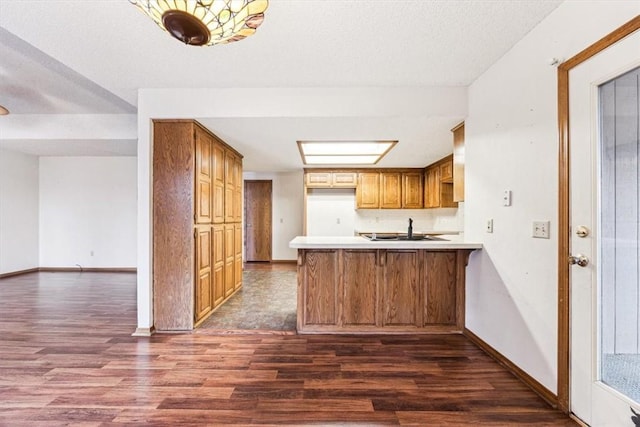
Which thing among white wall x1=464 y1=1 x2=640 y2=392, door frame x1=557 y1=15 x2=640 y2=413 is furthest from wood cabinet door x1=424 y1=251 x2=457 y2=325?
door frame x1=557 y1=15 x2=640 y2=413

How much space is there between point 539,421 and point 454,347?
952mm

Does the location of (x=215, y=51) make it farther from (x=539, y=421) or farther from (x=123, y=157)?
(x=123, y=157)

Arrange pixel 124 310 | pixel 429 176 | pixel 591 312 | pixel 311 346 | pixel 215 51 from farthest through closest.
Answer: pixel 429 176, pixel 124 310, pixel 311 346, pixel 215 51, pixel 591 312

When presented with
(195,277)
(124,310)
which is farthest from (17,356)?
(195,277)

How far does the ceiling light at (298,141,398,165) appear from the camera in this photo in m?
3.97

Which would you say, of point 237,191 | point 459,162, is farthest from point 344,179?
point 459,162

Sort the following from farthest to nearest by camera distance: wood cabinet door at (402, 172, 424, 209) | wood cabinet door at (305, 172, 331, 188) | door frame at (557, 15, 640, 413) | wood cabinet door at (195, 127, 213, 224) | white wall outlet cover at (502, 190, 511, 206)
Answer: wood cabinet door at (305, 172, 331, 188) < wood cabinet door at (402, 172, 424, 209) < wood cabinet door at (195, 127, 213, 224) < white wall outlet cover at (502, 190, 511, 206) < door frame at (557, 15, 640, 413)

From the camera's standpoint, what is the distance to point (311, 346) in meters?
2.62

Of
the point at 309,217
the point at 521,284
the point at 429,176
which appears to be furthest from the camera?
the point at 309,217

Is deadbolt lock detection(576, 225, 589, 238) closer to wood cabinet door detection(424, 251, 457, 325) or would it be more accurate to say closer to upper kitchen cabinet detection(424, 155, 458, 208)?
wood cabinet door detection(424, 251, 457, 325)

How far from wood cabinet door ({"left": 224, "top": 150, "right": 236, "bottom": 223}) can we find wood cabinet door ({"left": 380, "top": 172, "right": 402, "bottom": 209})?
2879 millimetres

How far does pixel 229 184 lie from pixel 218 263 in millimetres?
1129

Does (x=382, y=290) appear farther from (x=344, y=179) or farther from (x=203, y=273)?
(x=344, y=179)

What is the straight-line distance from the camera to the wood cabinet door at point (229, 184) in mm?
4004
